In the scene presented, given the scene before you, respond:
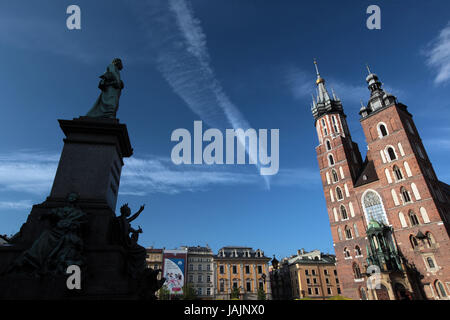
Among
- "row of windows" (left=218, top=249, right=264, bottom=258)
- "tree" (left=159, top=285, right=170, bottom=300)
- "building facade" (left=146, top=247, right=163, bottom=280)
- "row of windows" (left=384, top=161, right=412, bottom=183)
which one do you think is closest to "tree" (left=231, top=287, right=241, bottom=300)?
"row of windows" (left=218, top=249, right=264, bottom=258)

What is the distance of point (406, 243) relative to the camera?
2902 centimetres

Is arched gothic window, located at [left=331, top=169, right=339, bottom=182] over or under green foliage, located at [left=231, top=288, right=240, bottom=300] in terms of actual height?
over

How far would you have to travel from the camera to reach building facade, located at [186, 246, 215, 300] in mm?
52875

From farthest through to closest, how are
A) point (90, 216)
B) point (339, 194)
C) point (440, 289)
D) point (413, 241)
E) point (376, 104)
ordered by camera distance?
point (339, 194)
point (376, 104)
point (413, 241)
point (440, 289)
point (90, 216)

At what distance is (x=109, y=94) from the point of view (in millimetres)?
8570

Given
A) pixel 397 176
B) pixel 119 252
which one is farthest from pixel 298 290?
pixel 119 252

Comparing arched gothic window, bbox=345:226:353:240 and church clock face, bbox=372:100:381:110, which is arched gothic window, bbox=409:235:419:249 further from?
church clock face, bbox=372:100:381:110

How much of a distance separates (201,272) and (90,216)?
53.7 metres

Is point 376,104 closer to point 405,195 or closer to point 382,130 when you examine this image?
point 382,130

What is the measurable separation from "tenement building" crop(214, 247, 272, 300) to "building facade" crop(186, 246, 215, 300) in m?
1.47

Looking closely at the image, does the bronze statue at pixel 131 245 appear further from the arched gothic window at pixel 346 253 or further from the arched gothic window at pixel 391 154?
the arched gothic window at pixel 391 154

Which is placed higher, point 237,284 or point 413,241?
point 413,241

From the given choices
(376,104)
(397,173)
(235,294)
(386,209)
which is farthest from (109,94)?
(235,294)
